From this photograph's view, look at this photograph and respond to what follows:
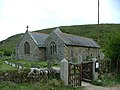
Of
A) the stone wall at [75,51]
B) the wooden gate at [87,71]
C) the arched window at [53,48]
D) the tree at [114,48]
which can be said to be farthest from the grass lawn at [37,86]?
the arched window at [53,48]

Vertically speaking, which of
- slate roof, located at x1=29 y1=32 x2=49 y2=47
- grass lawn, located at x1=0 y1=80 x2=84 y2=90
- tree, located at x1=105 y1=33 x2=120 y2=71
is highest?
slate roof, located at x1=29 y1=32 x2=49 y2=47

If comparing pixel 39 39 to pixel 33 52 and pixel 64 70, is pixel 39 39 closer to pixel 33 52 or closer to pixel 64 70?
pixel 33 52

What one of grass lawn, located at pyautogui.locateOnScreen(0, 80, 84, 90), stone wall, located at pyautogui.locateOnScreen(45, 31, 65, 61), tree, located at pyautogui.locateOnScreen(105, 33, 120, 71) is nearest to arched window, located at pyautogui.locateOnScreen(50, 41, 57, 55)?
stone wall, located at pyautogui.locateOnScreen(45, 31, 65, 61)

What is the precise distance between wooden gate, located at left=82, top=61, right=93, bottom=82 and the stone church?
21185mm

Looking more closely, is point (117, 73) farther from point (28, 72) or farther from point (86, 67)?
point (28, 72)

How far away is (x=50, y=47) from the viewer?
42.0m

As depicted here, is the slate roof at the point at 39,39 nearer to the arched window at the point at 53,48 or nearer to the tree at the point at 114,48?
the arched window at the point at 53,48

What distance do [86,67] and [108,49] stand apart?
14.0 ft

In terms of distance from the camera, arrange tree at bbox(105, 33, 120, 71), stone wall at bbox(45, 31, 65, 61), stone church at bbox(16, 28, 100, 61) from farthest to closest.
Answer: stone church at bbox(16, 28, 100, 61) < stone wall at bbox(45, 31, 65, 61) < tree at bbox(105, 33, 120, 71)

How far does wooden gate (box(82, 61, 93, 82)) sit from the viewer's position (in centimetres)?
1656

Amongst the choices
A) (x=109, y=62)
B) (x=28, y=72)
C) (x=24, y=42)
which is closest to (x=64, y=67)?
(x=28, y=72)

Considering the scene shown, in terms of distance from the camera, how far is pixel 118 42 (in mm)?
19406

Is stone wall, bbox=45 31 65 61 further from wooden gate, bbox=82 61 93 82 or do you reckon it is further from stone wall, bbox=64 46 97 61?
wooden gate, bbox=82 61 93 82

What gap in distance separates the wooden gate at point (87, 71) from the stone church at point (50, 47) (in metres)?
21.2
